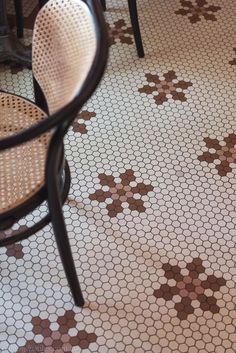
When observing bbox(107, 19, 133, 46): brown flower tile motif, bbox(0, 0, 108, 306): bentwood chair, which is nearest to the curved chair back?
bbox(0, 0, 108, 306): bentwood chair

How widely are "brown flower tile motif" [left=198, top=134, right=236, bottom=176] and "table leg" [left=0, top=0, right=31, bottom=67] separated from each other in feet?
2.57

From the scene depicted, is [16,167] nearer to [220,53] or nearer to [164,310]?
[164,310]

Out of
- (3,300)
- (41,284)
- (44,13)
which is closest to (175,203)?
(41,284)

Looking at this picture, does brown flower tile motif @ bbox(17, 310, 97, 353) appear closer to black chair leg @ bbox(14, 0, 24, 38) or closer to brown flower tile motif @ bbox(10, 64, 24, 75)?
brown flower tile motif @ bbox(10, 64, 24, 75)

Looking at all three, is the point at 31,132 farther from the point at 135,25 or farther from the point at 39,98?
the point at 135,25

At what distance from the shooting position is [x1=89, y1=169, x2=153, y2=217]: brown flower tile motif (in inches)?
69.9

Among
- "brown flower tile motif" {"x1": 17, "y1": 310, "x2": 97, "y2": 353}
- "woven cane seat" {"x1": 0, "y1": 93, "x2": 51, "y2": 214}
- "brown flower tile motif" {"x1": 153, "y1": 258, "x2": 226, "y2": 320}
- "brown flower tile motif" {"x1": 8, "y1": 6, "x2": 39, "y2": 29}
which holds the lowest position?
"brown flower tile motif" {"x1": 153, "y1": 258, "x2": 226, "y2": 320}

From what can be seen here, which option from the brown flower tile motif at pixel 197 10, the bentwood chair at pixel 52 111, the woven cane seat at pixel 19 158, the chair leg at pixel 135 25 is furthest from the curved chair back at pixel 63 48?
the brown flower tile motif at pixel 197 10

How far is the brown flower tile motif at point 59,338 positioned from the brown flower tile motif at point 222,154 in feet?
2.39

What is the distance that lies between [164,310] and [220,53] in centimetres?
119

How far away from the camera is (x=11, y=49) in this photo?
84.0 inches

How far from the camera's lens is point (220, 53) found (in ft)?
7.48

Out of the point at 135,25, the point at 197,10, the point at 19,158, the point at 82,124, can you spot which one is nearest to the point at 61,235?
the point at 19,158

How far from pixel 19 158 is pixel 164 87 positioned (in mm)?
962
